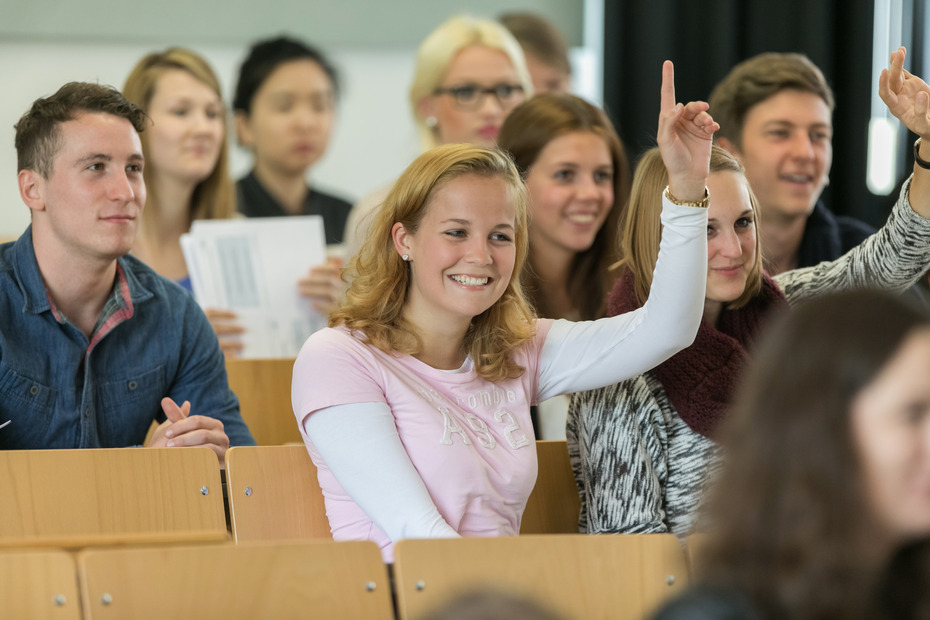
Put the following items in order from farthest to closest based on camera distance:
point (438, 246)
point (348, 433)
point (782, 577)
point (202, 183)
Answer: point (202, 183) → point (438, 246) → point (348, 433) → point (782, 577)

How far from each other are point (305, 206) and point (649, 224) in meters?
2.33

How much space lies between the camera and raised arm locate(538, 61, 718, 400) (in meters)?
1.85

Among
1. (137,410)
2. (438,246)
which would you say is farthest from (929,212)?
(137,410)

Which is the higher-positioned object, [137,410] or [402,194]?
[402,194]

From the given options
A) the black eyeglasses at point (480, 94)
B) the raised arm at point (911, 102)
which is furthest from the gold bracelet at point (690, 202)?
the black eyeglasses at point (480, 94)

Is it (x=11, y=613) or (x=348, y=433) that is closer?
(x=11, y=613)

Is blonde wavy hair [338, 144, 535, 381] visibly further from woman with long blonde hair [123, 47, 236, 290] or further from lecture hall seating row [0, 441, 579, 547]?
woman with long blonde hair [123, 47, 236, 290]

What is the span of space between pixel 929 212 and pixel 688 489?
0.78 meters

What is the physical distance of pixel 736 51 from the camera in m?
4.79

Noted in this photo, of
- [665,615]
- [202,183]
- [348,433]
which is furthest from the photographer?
[202,183]

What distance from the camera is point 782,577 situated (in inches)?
41.4

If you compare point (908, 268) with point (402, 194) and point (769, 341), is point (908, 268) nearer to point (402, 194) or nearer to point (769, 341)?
point (402, 194)

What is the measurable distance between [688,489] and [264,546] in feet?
3.07

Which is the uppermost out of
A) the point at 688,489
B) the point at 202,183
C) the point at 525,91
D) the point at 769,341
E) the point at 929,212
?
the point at 525,91
